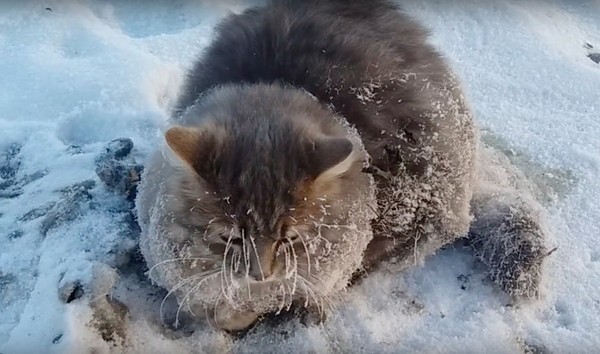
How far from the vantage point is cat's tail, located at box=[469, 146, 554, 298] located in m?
2.43

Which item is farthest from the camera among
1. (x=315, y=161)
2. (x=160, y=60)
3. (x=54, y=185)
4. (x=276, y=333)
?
(x=160, y=60)

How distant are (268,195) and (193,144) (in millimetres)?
236

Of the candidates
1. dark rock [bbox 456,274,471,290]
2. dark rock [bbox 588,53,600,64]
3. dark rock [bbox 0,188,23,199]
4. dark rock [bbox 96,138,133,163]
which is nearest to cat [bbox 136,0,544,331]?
dark rock [bbox 456,274,471,290]

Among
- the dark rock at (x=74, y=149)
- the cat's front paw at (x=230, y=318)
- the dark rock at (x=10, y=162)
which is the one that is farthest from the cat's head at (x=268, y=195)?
the dark rock at (x=10, y=162)

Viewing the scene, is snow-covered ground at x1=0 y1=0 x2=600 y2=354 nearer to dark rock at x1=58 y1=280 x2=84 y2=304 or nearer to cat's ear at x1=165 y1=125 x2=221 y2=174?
dark rock at x1=58 y1=280 x2=84 y2=304

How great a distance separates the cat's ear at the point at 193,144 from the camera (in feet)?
5.94

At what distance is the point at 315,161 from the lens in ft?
6.08

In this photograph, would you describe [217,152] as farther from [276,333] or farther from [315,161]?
[276,333]

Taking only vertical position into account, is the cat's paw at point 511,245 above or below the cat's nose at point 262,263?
below

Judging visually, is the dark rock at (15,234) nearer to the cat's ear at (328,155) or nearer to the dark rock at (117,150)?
the dark rock at (117,150)

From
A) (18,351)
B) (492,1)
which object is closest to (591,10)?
(492,1)

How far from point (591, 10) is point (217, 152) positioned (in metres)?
3.26

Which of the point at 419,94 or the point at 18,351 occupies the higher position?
the point at 419,94

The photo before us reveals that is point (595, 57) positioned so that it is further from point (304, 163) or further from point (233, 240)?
point (233, 240)
